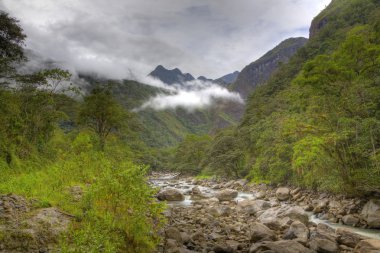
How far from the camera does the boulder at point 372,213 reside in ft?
56.9

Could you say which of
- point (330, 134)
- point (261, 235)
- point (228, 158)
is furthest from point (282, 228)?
point (228, 158)

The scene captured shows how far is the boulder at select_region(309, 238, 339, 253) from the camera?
1302 centimetres

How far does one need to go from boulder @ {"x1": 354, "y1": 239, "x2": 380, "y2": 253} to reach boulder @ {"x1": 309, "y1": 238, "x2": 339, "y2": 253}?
88 cm

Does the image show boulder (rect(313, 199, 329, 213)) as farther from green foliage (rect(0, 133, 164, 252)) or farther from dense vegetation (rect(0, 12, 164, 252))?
green foliage (rect(0, 133, 164, 252))

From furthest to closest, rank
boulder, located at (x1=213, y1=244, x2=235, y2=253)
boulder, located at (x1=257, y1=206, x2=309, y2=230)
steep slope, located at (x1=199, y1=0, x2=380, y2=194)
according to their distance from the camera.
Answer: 1. steep slope, located at (x1=199, y1=0, x2=380, y2=194)
2. boulder, located at (x1=257, y1=206, x2=309, y2=230)
3. boulder, located at (x1=213, y1=244, x2=235, y2=253)

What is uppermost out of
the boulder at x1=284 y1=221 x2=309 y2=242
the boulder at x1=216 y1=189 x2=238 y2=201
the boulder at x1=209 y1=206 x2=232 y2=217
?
the boulder at x1=284 y1=221 x2=309 y2=242

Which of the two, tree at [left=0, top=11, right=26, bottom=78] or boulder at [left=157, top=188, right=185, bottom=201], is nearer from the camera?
tree at [left=0, top=11, right=26, bottom=78]

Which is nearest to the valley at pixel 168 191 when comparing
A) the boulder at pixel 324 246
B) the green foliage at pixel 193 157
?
the boulder at pixel 324 246

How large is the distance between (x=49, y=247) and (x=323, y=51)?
3494 inches

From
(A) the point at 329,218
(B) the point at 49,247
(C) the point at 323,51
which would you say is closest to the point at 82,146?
(B) the point at 49,247

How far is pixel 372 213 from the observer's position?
18078 millimetres

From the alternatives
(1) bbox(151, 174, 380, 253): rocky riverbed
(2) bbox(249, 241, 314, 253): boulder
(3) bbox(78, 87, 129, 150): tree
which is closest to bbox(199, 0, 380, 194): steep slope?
(1) bbox(151, 174, 380, 253): rocky riverbed

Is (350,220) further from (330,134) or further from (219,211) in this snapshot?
(219,211)

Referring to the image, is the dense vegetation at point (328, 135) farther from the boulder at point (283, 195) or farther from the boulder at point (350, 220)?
the boulder at point (350, 220)
